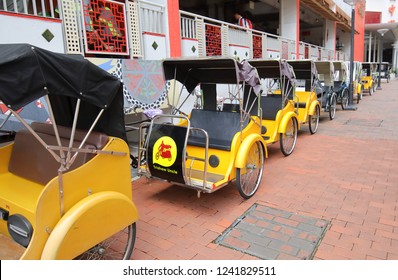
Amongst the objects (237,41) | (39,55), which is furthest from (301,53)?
(39,55)

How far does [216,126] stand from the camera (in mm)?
4848

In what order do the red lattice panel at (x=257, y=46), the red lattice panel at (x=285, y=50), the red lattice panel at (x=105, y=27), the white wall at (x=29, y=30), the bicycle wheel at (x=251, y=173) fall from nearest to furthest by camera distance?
the bicycle wheel at (x=251, y=173) < the white wall at (x=29, y=30) < the red lattice panel at (x=105, y=27) < the red lattice panel at (x=257, y=46) < the red lattice panel at (x=285, y=50)

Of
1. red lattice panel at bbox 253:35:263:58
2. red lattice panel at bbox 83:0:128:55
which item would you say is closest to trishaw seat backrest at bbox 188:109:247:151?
red lattice panel at bbox 83:0:128:55

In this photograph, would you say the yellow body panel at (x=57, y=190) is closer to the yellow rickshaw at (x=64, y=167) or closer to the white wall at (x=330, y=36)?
the yellow rickshaw at (x=64, y=167)

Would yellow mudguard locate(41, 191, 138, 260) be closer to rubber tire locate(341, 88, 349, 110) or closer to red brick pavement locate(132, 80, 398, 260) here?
red brick pavement locate(132, 80, 398, 260)

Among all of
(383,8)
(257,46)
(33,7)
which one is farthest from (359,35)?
(33,7)

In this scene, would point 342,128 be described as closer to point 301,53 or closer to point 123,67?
point 123,67

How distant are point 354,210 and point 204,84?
2.80 metres

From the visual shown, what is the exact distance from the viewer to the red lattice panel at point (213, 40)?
28.1ft

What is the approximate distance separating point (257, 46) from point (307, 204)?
327 inches

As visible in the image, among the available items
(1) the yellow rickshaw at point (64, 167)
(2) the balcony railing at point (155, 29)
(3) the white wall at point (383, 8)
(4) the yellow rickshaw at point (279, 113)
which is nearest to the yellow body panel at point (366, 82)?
(2) the balcony railing at point (155, 29)

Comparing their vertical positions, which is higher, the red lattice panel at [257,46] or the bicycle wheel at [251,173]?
the red lattice panel at [257,46]

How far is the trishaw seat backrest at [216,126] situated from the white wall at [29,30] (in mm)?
2347
